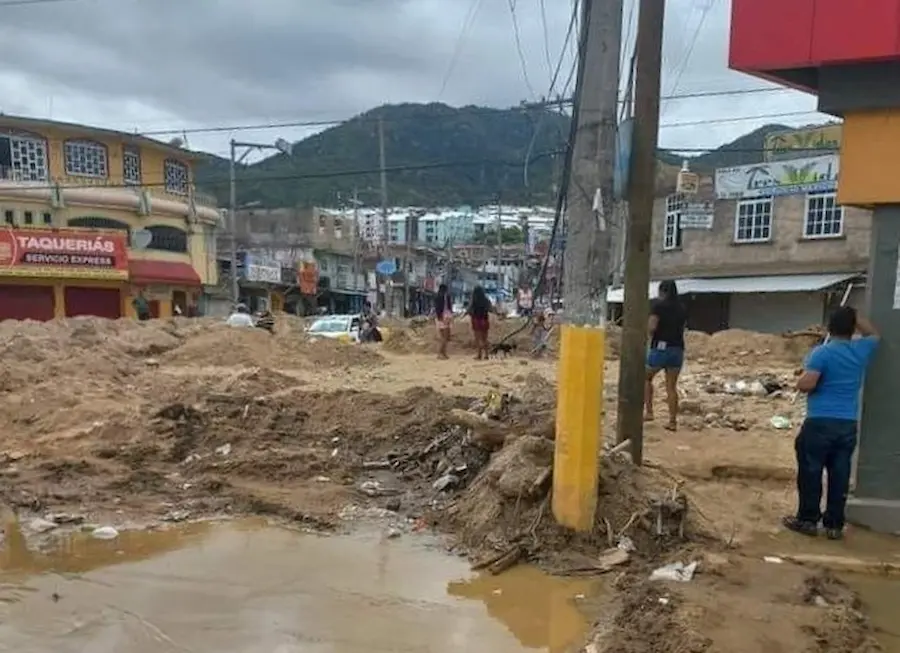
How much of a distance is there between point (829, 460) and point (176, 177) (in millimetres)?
44126

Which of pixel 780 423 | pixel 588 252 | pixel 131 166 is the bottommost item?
pixel 780 423

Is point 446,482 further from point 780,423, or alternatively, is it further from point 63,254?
point 63,254

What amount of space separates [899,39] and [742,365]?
585 inches

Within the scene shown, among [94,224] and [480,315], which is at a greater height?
[94,224]

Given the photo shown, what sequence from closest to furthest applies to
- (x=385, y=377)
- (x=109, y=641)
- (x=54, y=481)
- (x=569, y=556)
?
(x=109, y=641) → (x=569, y=556) → (x=54, y=481) → (x=385, y=377)

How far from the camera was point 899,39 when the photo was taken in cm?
563

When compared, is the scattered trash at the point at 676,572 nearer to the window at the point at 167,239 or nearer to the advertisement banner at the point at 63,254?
the advertisement banner at the point at 63,254

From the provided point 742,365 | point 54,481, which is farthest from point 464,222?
point 54,481

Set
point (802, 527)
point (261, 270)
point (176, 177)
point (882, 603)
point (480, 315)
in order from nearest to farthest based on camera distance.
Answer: point (882, 603) < point (802, 527) < point (480, 315) < point (176, 177) < point (261, 270)

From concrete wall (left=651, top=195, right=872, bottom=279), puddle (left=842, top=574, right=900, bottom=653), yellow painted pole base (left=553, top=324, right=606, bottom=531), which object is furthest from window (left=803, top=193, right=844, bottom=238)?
yellow painted pole base (left=553, top=324, right=606, bottom=531)

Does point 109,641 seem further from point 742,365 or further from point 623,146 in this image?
point 742,365

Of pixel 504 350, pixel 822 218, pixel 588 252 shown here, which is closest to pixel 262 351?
pixel 504 350

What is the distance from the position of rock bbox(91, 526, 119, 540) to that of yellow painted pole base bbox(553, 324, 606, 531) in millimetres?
3438

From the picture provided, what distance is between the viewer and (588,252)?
18.4 feet
